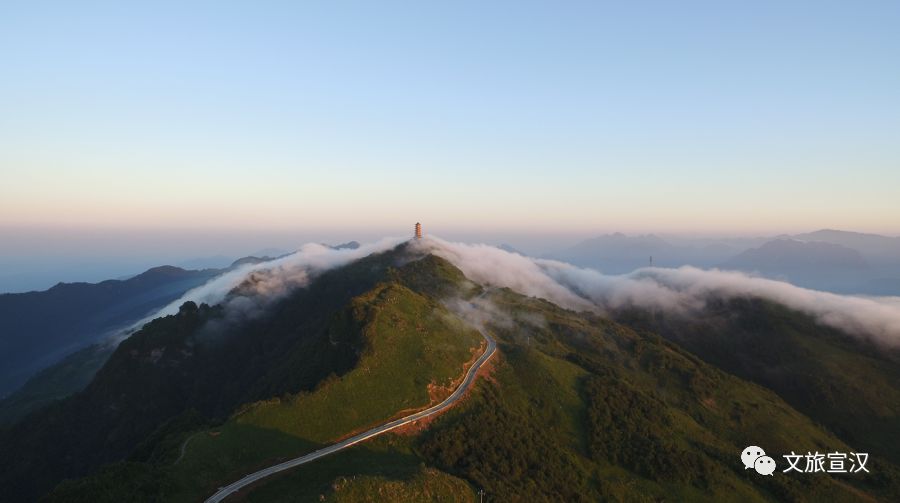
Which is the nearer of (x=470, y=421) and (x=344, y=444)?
(x=344, y=444)

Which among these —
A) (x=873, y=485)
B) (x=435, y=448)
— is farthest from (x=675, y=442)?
(x=435, y=448)

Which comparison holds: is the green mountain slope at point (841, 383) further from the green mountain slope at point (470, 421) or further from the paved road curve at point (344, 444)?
the paved road curve at point (344, 444)

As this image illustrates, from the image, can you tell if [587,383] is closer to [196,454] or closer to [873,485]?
[873,485]

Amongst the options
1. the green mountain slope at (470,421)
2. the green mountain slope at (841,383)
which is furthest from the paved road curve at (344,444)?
the green mountain slope at (841,383)

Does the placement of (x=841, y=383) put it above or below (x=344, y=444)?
below

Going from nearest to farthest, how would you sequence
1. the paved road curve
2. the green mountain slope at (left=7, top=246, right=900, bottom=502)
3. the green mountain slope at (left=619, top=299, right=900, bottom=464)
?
the paved road curve < the green mountain slope at (left=7, top=246, right=900, bottom=502) < the green mountain slope at (left=619, top=299, right=900, bottom=464)

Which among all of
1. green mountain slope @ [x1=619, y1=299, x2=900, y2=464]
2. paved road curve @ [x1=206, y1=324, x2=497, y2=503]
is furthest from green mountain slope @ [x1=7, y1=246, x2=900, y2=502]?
green mountain slope @ [x1=619, y1=299, x2=900, y2=464]

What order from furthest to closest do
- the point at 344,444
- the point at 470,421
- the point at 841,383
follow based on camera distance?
the point at 841,383 < the point at 470,421 < the point at 344,444

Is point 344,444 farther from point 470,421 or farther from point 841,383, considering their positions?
point 841,383

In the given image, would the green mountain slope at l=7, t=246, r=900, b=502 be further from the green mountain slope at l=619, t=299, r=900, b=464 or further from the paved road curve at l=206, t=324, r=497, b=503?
the green mountain slope at l=619, t=299, r=900, b=464

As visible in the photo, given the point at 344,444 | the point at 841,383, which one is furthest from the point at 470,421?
the point at 841,383

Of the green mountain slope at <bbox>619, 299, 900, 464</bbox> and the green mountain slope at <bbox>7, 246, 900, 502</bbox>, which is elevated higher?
the green mountain slope at <bbox>7, 246, 900, 502</bbox>
